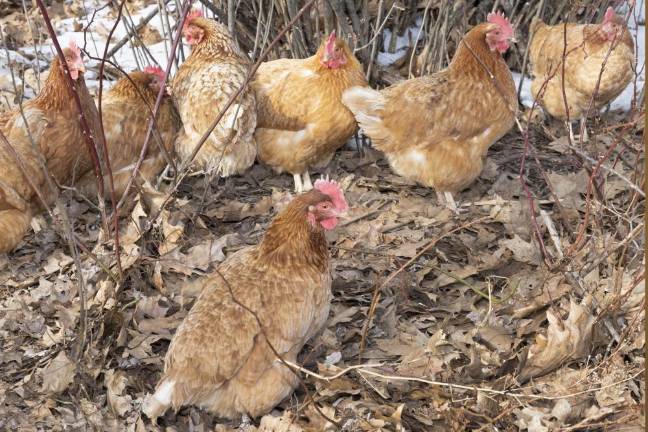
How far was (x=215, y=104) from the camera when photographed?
4.49 m

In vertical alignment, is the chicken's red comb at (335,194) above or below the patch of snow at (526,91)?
above

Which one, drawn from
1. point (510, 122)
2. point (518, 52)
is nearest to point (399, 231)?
point (510, 122)

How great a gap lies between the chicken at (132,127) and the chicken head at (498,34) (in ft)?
6.72

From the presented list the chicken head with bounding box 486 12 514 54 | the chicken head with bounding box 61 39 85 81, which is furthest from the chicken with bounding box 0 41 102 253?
the chicken head with bounding box 486 12 514 54

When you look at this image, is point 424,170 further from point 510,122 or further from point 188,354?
point 188,354

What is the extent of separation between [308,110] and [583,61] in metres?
2.02

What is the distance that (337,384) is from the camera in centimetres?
312

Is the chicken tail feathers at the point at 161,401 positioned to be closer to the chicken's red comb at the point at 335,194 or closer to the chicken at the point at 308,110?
the chicken's red comb at the point at 335,194

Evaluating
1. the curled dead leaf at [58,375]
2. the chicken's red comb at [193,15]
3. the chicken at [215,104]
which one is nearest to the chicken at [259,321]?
the curled dead leaf at [58,375]

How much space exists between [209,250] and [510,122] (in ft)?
6.43

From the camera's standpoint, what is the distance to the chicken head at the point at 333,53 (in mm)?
4604

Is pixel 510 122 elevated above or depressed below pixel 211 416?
above

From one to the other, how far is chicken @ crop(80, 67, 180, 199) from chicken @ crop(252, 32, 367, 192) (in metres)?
0.60

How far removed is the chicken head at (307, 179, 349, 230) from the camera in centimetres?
306
